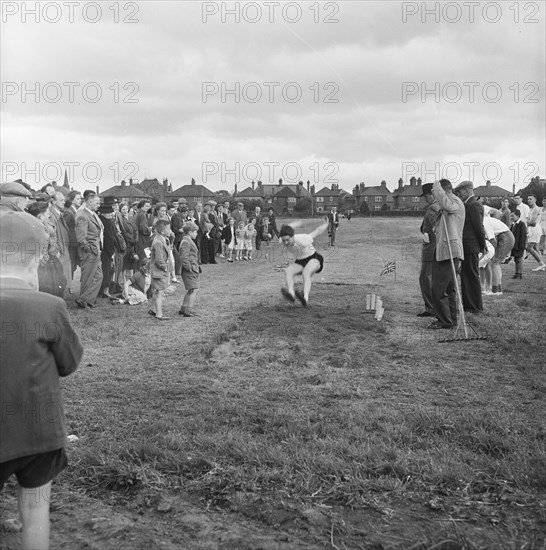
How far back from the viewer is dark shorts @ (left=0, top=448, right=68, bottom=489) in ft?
9.83

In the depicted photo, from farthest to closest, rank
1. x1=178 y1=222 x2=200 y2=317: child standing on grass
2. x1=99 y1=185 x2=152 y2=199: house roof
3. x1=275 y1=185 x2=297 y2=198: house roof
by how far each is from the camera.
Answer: x1=275 y1=185 x2=297 y2=198: house roof
x1=99 y1=185 x2=152 y2=199: house roof
x1=178 y1=222 x2=200 y2=317: child standing on grass

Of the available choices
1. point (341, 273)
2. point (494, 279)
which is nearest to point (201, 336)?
point (494, 279)

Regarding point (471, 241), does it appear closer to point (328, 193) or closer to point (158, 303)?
point (158, 303)

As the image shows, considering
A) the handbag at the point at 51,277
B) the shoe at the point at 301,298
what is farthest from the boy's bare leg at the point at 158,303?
the shoe at the point at 301,298

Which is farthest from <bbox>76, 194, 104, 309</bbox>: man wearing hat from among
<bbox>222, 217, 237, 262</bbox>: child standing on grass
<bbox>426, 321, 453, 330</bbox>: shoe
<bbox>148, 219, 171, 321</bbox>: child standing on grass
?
<bbox>222, 217, 237, 262</bbox>: child standing on grass

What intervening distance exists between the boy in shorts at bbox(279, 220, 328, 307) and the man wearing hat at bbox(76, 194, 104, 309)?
11.5ft

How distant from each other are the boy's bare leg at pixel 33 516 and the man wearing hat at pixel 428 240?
26.9 ft

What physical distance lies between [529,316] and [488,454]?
7020mm

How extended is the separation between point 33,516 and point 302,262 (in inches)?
358

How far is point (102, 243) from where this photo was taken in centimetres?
1312

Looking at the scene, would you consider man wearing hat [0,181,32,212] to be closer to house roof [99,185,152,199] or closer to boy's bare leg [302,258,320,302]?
boy's bare leg [302,258,320,302]

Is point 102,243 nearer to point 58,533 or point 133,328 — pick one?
point 133,328

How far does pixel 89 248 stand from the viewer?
1216 cm

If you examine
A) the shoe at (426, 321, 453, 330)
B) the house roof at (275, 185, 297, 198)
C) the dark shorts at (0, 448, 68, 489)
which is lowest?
the shoe at (426, 321, 453, 330)
